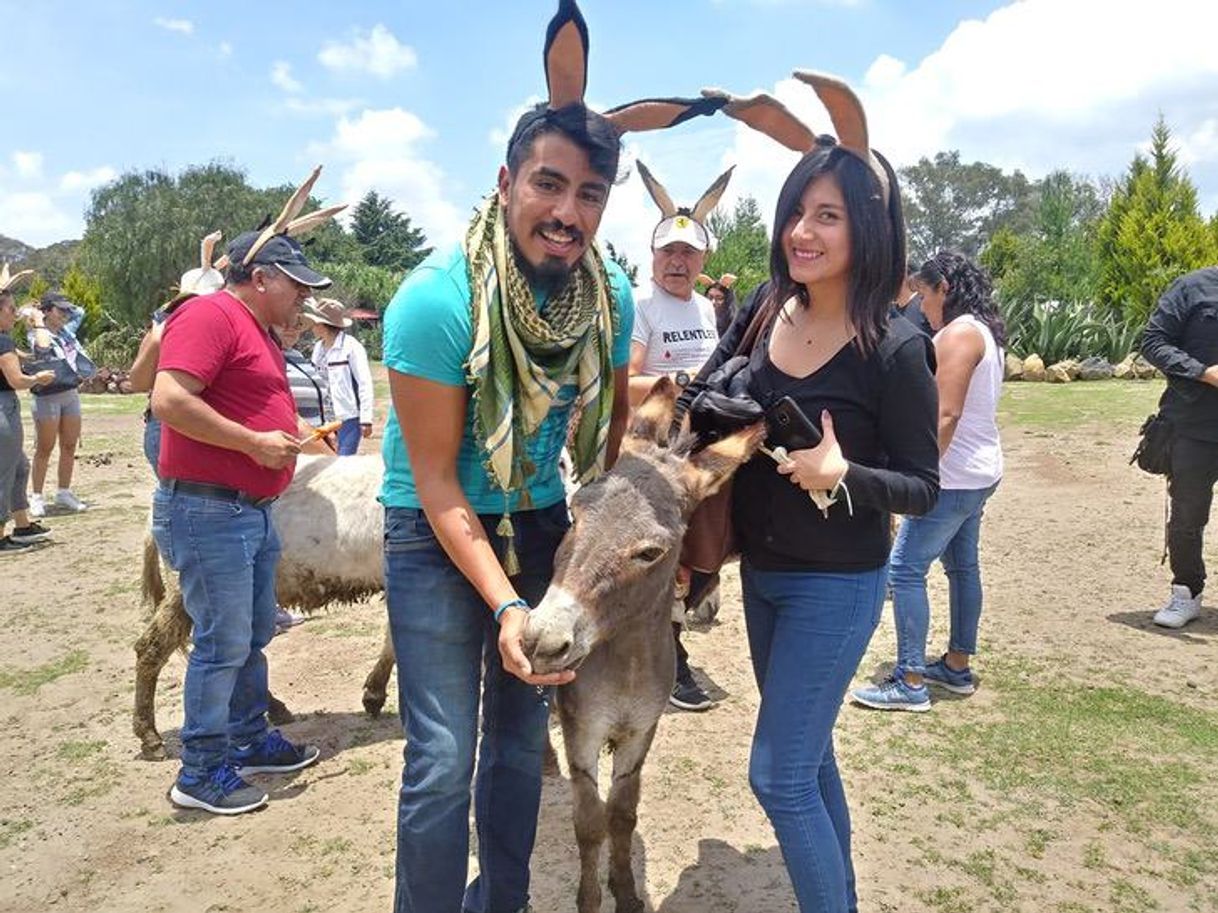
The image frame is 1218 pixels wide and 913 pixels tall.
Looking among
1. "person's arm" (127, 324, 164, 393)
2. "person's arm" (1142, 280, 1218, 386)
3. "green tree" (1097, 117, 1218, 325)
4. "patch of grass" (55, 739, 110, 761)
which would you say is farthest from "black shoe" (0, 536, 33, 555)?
"green tree" (1097, 117, 1218, 325)

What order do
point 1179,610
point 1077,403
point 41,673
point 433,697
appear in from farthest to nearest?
1. point 1077,403
2. point 1179,610
3. point 41,673
4. point 433,697

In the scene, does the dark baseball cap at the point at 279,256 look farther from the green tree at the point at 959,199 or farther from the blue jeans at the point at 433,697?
the green tree at the point at 959,199

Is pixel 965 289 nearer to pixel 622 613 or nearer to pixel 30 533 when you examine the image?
pixel 622 613

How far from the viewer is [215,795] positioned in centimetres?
410

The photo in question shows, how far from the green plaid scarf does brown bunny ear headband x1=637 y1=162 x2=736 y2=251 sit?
2801 millimetres

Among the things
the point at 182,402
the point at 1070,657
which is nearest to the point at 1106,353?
the point at 1070,657

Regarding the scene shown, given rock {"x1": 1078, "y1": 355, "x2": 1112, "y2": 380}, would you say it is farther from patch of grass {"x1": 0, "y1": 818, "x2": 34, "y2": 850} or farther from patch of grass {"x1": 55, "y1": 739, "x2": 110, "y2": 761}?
patch of grass {"x1": 0, "y1": 818, "x2": 34, "y2": 850}

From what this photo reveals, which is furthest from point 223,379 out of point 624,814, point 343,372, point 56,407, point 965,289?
point 56,407

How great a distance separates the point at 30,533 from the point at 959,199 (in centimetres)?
7007

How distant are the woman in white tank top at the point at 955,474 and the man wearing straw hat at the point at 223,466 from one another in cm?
338

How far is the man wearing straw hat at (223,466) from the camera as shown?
12.4ft

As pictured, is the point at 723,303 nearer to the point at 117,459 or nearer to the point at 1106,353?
the point at 117,459

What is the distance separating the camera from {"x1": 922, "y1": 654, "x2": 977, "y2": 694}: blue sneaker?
5.22 meters

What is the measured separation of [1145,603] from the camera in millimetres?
6688
